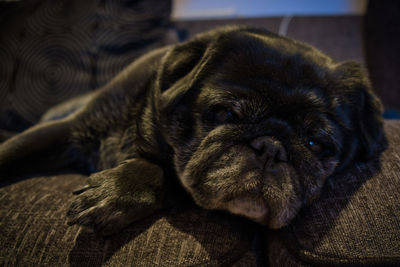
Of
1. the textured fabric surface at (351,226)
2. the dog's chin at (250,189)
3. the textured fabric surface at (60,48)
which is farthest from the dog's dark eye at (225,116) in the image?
the textured fabric surface at (60,48)

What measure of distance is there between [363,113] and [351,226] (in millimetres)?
633

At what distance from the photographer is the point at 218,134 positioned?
3.45ft

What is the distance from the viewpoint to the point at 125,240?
2.84 feet

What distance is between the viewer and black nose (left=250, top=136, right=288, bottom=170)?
952mm

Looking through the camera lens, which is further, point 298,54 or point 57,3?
point 57,3

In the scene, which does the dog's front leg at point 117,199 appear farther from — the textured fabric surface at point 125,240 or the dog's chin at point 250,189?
the dog's chin at point 250,189

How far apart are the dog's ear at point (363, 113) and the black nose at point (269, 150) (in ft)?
1.42

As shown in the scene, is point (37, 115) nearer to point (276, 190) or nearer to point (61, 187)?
point (61, 187)

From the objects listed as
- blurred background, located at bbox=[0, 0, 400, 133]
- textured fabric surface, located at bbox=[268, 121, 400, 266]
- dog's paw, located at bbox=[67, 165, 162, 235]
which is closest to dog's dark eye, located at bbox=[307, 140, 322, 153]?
textured fabric surface, located at bbox=[268, 121, 400, 266]

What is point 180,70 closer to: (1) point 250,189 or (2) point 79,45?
(1) point 250,189

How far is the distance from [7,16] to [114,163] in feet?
7.27

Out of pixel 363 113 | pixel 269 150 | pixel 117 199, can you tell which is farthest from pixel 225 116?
pixel 363 113

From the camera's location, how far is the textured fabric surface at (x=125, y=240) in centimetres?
81

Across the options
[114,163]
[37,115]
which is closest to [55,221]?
[114,163]
